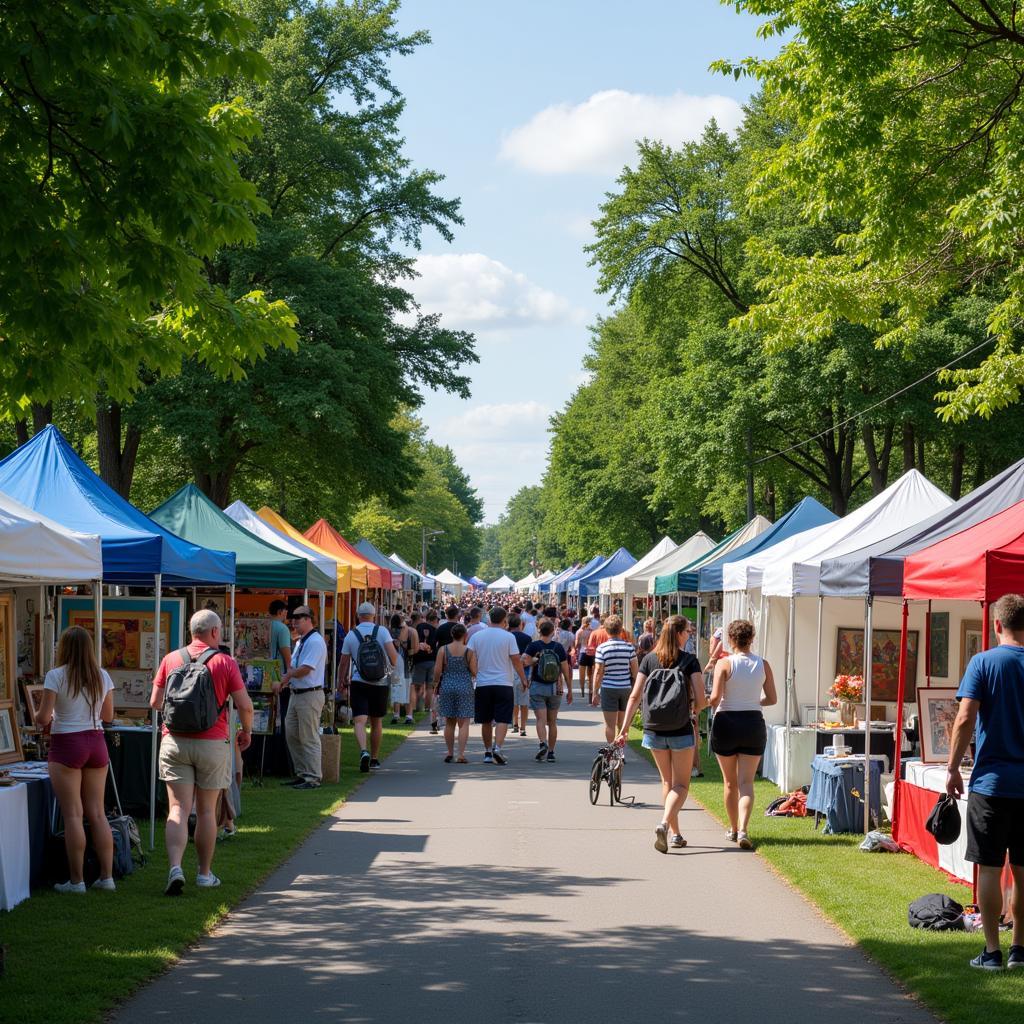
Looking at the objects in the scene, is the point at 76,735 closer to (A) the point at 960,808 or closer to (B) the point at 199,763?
(B) the point at 199,763

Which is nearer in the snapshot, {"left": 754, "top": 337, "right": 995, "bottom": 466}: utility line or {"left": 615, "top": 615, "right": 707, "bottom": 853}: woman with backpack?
{"left": 615, "top": 615, "right": 707, "bottom": 853}: woman with backpack

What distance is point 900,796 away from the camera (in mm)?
11547

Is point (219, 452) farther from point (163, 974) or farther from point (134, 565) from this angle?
point (163, 974)

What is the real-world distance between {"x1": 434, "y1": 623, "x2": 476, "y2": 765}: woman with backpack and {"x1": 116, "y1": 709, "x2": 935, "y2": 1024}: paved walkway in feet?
14.8

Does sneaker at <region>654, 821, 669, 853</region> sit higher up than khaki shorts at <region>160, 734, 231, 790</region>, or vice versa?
khaki shorts at <region>160, 734, 231, 790</region>

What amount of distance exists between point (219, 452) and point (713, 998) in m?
25.0

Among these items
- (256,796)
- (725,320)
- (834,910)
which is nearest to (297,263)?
(725,320)

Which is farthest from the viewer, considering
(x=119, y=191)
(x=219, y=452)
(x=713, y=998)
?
(x=219, y=452)

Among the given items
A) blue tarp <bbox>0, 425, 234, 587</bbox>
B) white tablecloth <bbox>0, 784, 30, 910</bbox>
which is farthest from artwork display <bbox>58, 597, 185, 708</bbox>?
white tablecloth <bbox>0, 784, 30, 910</bbox>

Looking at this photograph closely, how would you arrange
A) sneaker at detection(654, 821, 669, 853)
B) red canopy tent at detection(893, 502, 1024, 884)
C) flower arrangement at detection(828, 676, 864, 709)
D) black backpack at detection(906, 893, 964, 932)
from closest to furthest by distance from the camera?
1. black backpack at detection(906, 893, 964, 932)
2. red canopy tent at detection(893, 502, 1024, 884)
3. sneaker at detection(654, 821, 669, 853)
4. flower arrangement at detection(828, 676, 864, 709)

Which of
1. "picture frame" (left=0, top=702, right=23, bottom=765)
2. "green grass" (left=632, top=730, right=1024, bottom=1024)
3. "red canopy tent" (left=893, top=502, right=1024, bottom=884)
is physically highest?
"red canopy tent" (left=893, top=502, right=1024, bottom=884)

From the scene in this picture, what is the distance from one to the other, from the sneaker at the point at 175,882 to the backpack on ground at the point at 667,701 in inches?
162

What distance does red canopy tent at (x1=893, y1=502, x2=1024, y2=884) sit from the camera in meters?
9.00

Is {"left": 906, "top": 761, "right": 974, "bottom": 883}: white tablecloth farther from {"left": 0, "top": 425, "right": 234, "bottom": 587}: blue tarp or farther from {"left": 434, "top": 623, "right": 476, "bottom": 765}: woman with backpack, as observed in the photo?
{"left": 434, "top": 623, "right": 476, "bottom": 765}: woman with backpack
